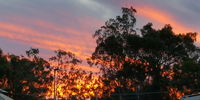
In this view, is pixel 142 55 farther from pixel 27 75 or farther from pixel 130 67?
pixel 27 75

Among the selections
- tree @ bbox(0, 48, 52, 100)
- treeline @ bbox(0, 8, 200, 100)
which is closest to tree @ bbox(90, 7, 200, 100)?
treeline @ bbox(0, 8, 200, 100)

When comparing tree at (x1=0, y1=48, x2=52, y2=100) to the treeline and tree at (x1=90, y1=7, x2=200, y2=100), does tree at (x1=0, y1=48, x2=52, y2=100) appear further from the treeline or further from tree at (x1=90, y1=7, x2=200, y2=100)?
tree at (x1=90, y1=7, x2=200, y2=100)

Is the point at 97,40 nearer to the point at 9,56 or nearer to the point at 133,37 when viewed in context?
the point at 133,37

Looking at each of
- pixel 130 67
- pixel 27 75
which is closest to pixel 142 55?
pixel 130 67

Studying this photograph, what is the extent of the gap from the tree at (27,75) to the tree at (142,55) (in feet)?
30.9

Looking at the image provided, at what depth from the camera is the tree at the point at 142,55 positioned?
56.2 metres

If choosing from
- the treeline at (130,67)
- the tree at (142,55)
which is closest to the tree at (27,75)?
the treeline at (130,67)

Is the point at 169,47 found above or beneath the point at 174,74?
above

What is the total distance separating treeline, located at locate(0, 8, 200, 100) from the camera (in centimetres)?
5538

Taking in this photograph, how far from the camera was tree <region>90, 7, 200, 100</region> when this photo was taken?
56.2 meters

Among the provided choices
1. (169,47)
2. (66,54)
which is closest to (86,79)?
(66,54)

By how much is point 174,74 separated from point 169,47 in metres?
3.68

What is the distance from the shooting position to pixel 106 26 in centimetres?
5853

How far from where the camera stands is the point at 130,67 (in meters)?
57.1
